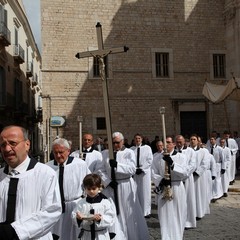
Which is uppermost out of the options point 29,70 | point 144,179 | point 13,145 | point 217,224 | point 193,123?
point 29,70

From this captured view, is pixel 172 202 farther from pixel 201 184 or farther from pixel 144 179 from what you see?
pixel 201 184

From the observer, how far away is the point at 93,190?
15.5 ft

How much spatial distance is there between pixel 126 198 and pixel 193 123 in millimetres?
15653

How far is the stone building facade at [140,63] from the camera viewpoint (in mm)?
20016

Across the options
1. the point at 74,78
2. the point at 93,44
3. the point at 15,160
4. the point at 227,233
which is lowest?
the point at 227,233

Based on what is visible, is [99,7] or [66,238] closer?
[66,238]

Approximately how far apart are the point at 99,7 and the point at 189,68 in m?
5.75

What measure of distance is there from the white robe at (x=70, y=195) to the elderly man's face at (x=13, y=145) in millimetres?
2149

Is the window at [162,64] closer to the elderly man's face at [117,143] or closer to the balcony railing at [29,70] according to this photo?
the balcony railing at [29,70]

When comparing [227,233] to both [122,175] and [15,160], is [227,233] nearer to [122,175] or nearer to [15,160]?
[122,175]

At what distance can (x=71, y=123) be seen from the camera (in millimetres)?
19969

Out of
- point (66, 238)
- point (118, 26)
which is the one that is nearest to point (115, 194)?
point (66, 238)

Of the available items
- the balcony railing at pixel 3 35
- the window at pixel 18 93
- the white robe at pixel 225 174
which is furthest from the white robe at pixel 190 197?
the window at pixel 18 93

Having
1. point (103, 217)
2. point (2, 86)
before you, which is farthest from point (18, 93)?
point (103, 217)
